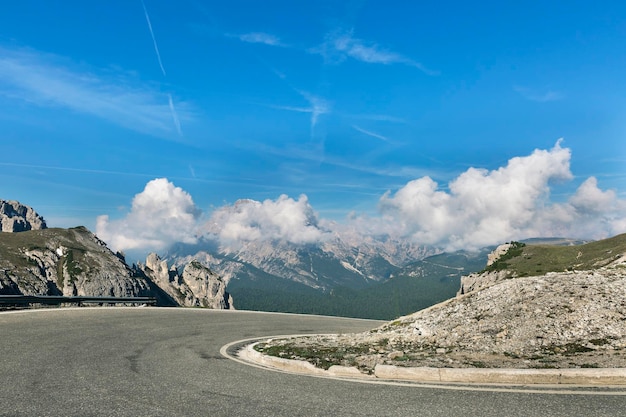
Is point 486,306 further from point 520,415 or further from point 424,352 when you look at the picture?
point 520,415

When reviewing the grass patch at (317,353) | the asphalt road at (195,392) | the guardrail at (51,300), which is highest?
the guardrail at (51,300)

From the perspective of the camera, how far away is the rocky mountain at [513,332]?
12.7 metres

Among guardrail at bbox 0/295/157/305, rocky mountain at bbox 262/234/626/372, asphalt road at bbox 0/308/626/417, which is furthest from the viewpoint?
guardrail at bbox 0/295/157/305

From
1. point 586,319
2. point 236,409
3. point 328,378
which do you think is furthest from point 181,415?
point 586,319

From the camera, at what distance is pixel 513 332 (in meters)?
15.1

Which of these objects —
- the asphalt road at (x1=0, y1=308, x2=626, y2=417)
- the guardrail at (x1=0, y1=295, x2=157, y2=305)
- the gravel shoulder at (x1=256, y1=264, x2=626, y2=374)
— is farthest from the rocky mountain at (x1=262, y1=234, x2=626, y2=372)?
the guardrail at (x1=0, y1=295, x2=157, y2=305)

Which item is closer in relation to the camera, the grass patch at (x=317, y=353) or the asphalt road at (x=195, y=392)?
the asphalt road at (x=195, y=392)

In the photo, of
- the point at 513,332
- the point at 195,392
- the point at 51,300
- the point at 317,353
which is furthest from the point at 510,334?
the point at 51,300

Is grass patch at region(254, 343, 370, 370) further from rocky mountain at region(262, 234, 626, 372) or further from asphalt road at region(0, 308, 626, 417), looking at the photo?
asphalt road at region(0, 308, 626, 417)

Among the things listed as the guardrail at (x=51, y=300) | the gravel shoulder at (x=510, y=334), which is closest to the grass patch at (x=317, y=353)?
the gravel shoulder at (x=510, y=334)

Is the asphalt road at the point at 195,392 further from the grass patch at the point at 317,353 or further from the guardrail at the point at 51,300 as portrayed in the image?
the guardrail at the point at 51,300

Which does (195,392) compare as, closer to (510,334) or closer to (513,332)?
(510,334)

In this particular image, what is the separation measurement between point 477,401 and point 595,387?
302cm

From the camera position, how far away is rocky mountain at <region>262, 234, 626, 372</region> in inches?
500
